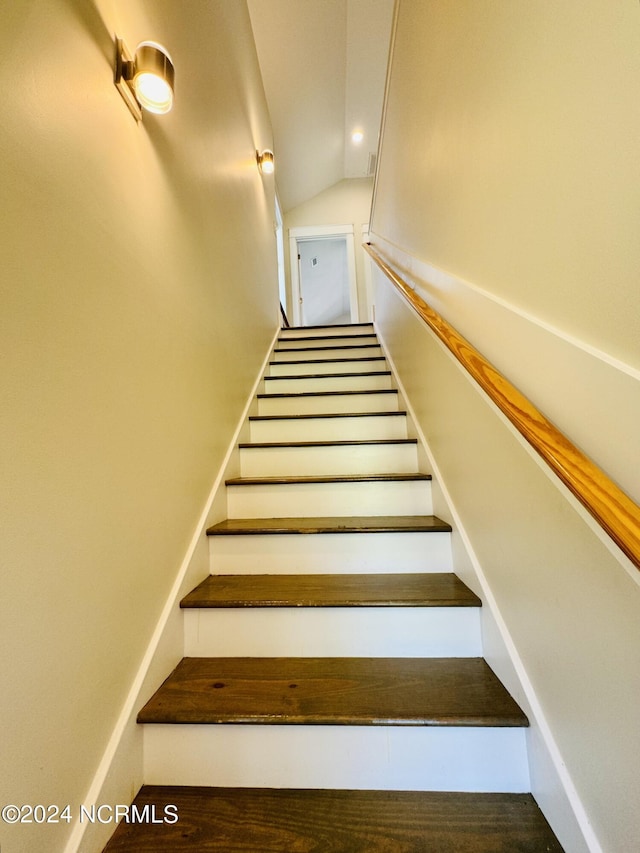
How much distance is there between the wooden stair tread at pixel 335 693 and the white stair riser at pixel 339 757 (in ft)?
0.10

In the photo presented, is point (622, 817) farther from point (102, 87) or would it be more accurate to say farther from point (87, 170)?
point (102, 87)

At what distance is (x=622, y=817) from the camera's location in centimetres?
58

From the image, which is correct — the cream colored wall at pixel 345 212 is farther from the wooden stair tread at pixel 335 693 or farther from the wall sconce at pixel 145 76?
the wooden stair tread at pixel 335 693

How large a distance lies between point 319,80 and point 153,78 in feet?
13.3

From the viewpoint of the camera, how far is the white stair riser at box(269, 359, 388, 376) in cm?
268

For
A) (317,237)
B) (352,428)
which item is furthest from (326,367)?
(317,237)

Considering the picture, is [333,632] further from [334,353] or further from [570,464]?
[334,353]

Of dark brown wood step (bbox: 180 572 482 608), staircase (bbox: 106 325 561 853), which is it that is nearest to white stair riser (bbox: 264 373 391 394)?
staircase (bbox: 106 325 561 853)

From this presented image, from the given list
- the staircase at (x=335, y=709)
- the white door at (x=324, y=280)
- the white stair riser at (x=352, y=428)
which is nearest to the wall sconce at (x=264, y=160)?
the white stair riser at (x=352, y=428)

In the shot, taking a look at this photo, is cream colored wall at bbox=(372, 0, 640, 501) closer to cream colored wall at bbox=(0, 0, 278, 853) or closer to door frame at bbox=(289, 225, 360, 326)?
cream colored wall at bbox=(0, 0, 278, 853)

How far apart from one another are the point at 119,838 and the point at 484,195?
1677mm

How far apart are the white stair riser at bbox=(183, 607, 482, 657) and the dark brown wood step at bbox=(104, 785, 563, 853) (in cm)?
30

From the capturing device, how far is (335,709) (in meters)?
0.85

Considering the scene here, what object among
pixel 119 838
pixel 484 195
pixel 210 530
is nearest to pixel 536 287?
pixel 484 195
